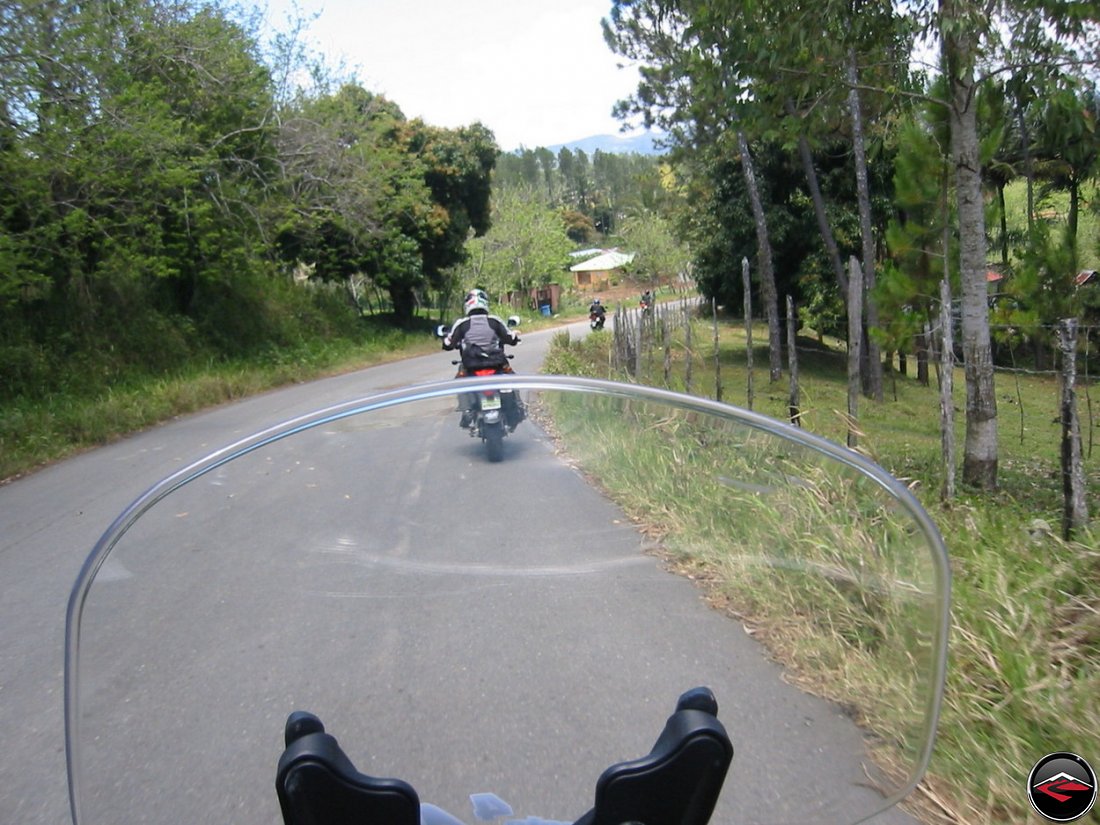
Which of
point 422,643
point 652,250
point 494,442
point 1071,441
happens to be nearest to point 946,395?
point 1071,441

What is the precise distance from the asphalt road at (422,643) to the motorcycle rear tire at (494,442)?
0.05 ft

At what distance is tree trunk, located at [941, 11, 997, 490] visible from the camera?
7477 mm

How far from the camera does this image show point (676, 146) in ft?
71.3

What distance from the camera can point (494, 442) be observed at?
1.40 meters

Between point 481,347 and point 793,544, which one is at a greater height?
point 481,347

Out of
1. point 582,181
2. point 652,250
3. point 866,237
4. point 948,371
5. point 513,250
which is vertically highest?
point 582,181

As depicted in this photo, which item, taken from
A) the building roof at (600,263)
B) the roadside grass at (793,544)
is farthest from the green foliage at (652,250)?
the roadside grass at (793,544)

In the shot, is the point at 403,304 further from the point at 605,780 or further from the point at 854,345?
the point at 605,780

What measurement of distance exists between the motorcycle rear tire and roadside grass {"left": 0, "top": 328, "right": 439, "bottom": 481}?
1087 centimetres

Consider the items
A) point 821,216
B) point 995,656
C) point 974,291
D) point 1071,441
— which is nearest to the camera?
point 995,656

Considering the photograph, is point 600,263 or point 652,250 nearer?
point 652,250

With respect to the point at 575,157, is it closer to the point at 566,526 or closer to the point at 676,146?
the point at 676,146

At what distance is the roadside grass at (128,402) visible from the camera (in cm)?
1166

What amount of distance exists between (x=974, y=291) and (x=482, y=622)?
24.2ft
